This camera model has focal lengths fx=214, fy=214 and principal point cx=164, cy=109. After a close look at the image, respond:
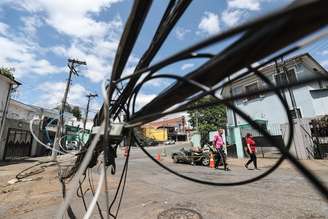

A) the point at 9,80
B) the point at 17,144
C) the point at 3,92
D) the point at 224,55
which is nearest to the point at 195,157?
the point at 224,55

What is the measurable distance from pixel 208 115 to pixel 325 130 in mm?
26050

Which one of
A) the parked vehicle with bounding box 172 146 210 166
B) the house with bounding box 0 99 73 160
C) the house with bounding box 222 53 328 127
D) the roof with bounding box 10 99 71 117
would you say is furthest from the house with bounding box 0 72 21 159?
the house with bounding box 222 53 328 127

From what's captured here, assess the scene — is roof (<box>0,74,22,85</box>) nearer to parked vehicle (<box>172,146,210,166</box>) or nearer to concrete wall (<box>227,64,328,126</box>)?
parked vehicle (<box>172,146,210,166</box>)

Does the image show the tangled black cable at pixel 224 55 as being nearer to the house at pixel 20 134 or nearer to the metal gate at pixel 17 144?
the house at pixel 20 134

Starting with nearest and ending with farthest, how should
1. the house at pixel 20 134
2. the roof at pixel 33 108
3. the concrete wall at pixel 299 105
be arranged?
the concrete wall at pixel 299 105 < the house at pixel 20 134 < the roof at pixel 33 108

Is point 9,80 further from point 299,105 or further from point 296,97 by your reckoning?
point 299,105

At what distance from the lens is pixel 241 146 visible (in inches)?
656

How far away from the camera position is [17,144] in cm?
2269

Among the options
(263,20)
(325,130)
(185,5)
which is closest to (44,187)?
(185,5)

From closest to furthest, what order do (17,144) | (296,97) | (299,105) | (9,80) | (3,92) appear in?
(299,105) → (296,97) → (3,92) → (9,80) → (17,144)

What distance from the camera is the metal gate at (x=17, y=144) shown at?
21.2 meters

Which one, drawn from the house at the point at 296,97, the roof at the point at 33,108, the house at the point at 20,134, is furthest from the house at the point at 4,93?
the house at the point at 296,97

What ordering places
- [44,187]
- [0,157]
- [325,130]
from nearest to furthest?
[44,187], [325,130], [0,157]

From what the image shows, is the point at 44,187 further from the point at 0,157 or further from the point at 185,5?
the point at 0,157
